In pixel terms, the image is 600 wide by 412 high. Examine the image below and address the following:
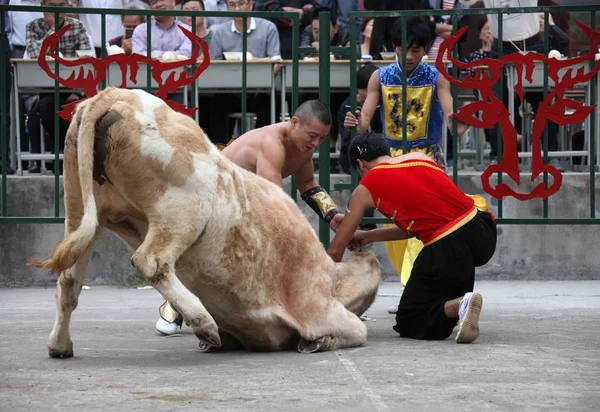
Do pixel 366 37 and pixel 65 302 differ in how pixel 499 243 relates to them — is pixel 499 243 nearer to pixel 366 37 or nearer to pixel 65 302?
pixel 366 37

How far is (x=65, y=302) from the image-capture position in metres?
5.75

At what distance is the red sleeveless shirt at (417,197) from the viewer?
659 centimetres

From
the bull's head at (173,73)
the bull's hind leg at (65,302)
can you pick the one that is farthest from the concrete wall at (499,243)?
the bull's hind leg at (65,302)

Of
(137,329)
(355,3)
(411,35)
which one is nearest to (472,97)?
(355,3)

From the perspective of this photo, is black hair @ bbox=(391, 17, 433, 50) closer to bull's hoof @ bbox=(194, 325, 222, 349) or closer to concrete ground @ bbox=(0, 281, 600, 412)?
concrete ground @ bbox=(0, 281, 600, 412)

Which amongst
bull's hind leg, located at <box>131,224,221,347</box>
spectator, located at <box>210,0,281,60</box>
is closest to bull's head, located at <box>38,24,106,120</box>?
spectator, located at <box>210,0,281,60</box>

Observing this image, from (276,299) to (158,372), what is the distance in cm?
83

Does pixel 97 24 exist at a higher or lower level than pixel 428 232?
higher

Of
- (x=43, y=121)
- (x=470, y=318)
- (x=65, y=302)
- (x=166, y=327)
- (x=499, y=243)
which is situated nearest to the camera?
(x=65, y=302)

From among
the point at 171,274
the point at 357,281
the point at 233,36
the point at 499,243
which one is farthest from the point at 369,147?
the point at 233,36

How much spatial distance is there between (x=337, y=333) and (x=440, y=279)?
2.73 ft

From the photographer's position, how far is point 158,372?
5363 millimetres

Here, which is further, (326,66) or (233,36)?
(233,36)

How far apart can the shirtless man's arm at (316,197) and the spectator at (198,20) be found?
3.80 metres
